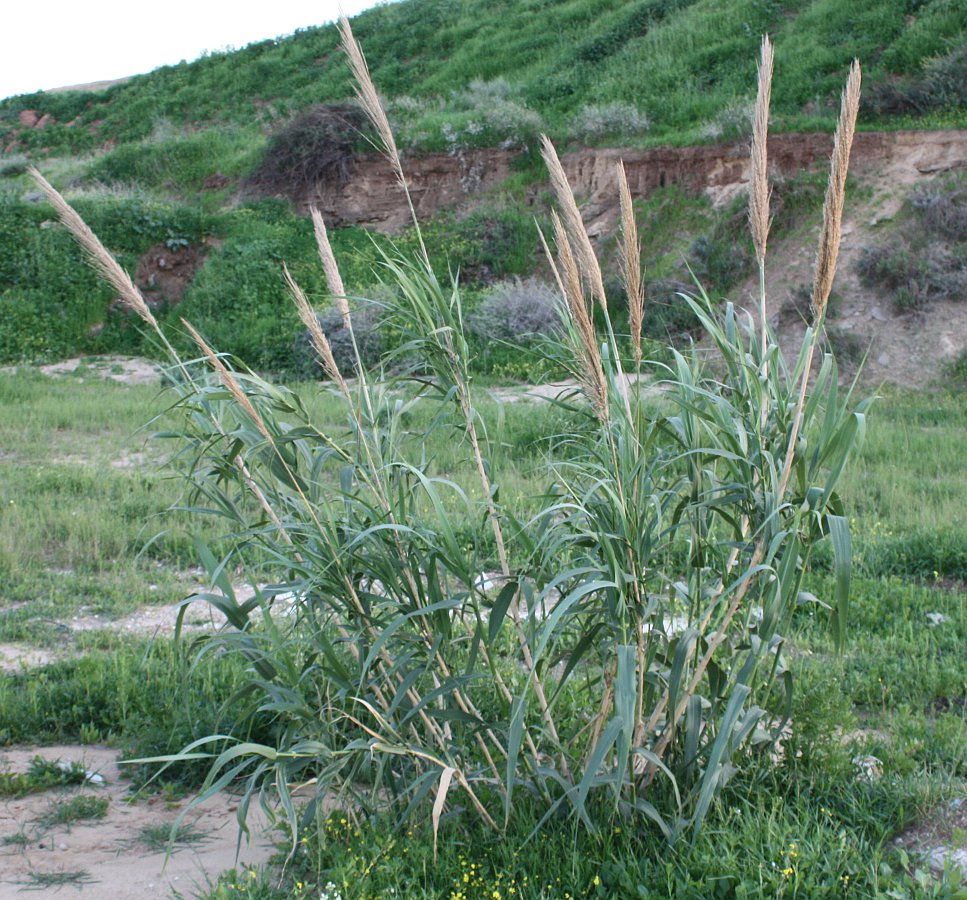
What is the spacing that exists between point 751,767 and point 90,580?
458cm

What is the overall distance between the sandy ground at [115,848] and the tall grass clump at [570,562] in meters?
0.39

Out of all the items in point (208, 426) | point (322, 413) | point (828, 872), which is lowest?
point (322, 413)

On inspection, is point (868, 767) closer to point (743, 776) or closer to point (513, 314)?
point (743, 776)

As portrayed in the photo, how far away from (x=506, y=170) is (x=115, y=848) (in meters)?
18.4

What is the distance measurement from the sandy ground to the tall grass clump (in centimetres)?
39

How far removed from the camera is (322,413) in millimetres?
11359

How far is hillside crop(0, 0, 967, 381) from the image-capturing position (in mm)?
15672

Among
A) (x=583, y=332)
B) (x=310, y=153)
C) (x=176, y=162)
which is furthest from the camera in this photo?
(x=176, y=162)

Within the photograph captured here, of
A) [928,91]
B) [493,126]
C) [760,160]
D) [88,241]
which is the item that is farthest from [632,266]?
[493,126]

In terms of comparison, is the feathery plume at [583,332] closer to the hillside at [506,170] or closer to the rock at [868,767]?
the rock at [868,767]

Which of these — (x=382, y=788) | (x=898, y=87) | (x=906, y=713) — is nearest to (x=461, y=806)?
(x=382, y=788)

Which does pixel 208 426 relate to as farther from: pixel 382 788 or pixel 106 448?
pixel 106 448

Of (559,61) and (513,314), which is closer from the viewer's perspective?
(513,314)

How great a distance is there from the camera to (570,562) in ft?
10.6
